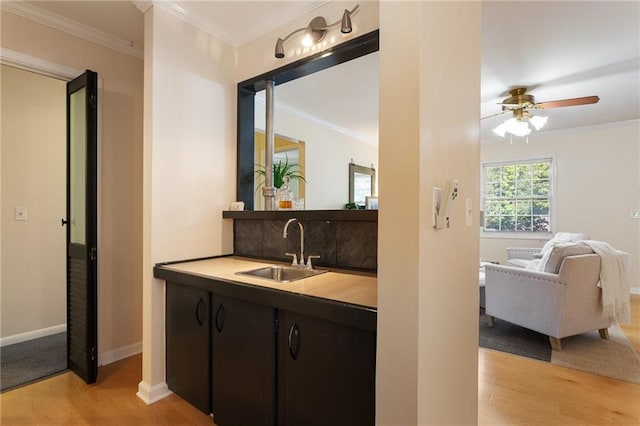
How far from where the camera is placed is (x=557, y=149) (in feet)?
18.1

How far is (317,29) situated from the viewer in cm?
209

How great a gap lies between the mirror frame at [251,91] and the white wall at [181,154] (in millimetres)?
64

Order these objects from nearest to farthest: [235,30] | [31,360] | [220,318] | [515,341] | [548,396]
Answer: [220,318], [548,396], [235,30], [31,360], [515,341]

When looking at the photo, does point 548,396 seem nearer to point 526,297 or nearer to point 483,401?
point 483,401

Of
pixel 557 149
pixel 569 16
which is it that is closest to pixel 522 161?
pixel 557 149

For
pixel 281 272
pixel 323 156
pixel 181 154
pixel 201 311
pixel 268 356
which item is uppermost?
pixel 323 156

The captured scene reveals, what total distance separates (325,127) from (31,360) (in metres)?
4.19

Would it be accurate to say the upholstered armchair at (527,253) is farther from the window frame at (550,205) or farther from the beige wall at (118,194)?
the beige wall at (118,194)

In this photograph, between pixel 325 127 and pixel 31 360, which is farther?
pixel 325 127

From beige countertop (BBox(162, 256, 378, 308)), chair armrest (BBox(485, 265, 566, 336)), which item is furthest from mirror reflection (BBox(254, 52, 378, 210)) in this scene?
chair armrest (BBox(485, 265, 566, 336))

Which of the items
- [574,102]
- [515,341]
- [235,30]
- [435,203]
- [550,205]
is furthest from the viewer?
[550,205]

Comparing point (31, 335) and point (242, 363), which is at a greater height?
point (242, 363)

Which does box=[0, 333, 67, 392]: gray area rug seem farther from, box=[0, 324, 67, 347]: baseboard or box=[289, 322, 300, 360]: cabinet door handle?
box=[289, 322, 300, 360]: cabinet door handle

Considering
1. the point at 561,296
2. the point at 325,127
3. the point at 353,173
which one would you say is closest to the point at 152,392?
the point at 561,296
